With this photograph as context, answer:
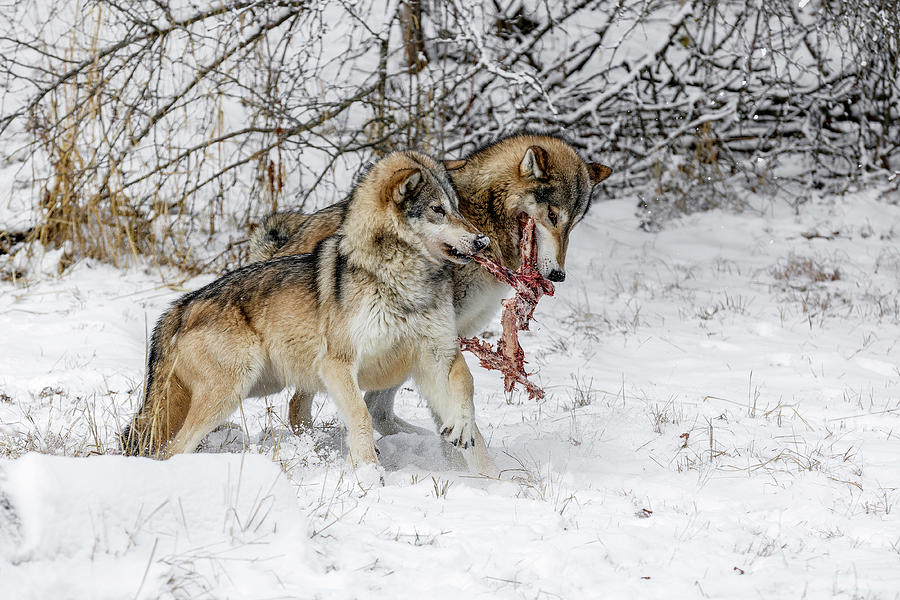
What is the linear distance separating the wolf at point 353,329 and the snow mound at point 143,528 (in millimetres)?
1664

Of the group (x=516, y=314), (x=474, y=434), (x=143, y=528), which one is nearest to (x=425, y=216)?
(x=516, y=314)

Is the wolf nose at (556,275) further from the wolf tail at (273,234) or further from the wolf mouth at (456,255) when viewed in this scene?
the wolf tail at (273,234)

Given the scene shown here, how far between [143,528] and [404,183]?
2.63 m

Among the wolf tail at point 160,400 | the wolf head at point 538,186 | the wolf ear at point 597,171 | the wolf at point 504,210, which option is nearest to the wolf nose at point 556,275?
the wolf at point 504,210

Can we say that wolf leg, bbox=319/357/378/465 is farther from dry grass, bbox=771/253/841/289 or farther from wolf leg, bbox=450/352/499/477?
dry grass, bbox=771/253/841/289

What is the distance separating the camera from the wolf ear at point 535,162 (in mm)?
5715

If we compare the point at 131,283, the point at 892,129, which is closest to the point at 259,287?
the point at 131,283

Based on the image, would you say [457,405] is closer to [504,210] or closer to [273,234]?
[504,210]

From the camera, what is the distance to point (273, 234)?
666cm

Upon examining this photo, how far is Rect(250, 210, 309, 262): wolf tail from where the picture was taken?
663cm

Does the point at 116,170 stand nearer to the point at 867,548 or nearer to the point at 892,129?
the point at 867,548

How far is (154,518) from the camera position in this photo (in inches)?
110

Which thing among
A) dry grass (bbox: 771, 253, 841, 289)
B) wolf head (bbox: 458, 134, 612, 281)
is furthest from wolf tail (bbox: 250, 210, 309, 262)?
dry grass (bbox: 771, 253, 841, 289)

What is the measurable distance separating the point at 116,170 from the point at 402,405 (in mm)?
4896
